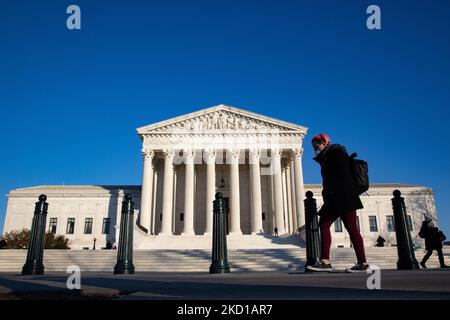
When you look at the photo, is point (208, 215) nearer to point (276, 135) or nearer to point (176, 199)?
point (176, 199)

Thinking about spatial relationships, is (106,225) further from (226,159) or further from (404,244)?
(404,244)

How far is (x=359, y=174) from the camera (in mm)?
6496

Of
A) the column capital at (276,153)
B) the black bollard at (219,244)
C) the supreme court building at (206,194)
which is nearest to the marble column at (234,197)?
the supreme court building at (206,194)

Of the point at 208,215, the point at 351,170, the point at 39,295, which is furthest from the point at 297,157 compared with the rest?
the point at 39,295

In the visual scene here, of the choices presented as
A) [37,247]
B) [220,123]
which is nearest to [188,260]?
[37,247]

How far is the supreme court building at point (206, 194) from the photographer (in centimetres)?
4103

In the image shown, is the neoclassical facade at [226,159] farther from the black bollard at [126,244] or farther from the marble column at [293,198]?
the black bollard at [126,244]

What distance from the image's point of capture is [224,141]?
44062mm

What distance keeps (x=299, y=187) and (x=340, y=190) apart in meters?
36.4

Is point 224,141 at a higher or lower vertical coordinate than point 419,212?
higher

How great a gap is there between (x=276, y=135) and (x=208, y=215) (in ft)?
41.8

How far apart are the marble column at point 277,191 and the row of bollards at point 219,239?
29.6 meters
